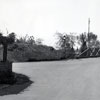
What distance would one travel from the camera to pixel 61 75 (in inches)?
814

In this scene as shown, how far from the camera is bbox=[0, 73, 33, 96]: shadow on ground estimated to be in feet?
49.3

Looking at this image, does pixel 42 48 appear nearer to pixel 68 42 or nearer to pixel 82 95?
pixel 68 42

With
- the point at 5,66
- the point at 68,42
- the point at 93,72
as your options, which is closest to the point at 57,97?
the point at 5,66

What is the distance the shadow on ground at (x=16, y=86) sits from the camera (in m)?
15.0

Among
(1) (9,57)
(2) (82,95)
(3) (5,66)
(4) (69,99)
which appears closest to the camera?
(4) (69,99)

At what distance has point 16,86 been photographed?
55.3ft

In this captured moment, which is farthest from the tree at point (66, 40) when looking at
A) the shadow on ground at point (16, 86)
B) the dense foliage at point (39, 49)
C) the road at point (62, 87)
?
the shadow on ground at point (16, 86)

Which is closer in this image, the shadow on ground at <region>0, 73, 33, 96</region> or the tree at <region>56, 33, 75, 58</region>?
the shadow on ground at <region>0, 73, 33, 96</region>

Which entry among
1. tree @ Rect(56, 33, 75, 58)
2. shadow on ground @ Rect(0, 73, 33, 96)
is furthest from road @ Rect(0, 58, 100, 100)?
tree @ Rect(56, 33, 75, 58)

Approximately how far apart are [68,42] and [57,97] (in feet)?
194

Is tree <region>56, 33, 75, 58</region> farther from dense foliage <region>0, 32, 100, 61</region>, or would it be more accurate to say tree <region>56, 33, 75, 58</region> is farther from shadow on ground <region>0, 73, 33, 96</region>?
shadow on ground <region>0, 73, 33, 96</region>

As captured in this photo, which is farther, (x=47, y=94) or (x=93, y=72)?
(x=93, y=72)

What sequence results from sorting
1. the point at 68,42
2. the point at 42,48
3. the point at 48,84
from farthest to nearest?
the point at 68,42
the point at 42,48
the point at 48,84

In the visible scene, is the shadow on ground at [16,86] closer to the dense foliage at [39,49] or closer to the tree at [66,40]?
the dense foliage at [39,49]
